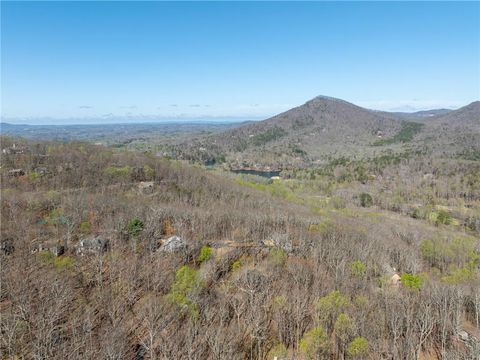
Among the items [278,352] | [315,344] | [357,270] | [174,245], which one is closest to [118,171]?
[174,245]

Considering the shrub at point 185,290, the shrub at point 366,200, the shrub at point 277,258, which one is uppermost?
the shrub at point 185,290

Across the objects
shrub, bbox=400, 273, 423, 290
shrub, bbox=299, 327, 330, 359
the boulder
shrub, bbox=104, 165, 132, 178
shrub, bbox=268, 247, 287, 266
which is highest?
shrub, bbox=104, 165, 132, 178

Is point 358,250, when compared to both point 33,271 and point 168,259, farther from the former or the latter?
point 33,271

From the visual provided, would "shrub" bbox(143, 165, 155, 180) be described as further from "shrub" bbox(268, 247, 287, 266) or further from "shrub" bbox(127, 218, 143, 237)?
"shrub" bbox(268, 247, 287, 266)

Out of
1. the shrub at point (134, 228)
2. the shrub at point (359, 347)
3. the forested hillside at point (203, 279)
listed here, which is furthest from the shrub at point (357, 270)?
the shrub at point (134, 228)

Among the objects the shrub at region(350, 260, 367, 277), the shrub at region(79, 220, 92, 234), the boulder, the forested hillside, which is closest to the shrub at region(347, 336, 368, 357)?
the forested hillside

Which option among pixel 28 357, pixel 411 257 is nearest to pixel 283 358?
pixel 28 357

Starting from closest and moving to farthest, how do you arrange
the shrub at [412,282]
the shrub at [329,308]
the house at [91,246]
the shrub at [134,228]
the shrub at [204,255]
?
the shrub at [329,308]
the shrub at [412,282]
the house at [91,246]
the shrub at [204,255]
the shrub at [134,228]

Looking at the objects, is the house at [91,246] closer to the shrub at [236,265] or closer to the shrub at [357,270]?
the shrub at [236,265]

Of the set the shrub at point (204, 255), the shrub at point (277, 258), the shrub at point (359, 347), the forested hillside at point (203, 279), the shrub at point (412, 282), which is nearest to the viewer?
the shrub at point (359, 347)

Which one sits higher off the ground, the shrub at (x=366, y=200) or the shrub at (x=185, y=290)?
the shrub at (x=185, y=290)
